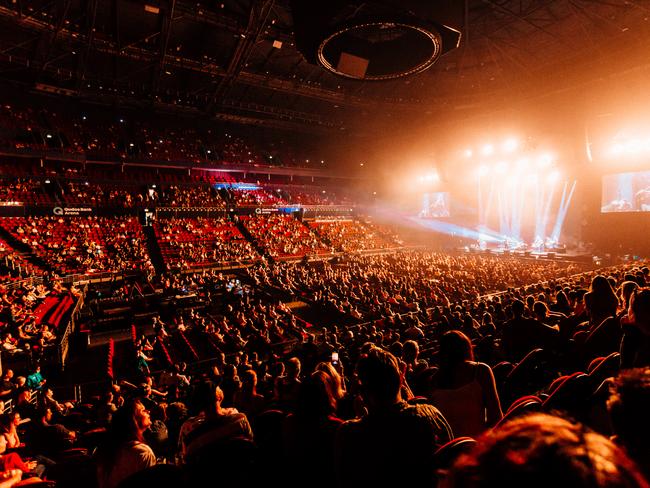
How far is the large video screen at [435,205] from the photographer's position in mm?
39969

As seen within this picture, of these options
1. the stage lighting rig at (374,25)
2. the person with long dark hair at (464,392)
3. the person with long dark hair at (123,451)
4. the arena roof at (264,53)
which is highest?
the arena roof at (264,53)

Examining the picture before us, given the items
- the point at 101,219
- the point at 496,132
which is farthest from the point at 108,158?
the point at 496,132

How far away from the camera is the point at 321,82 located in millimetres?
31734

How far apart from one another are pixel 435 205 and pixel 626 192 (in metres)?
18.6

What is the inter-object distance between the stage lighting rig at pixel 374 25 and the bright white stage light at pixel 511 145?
23.1 m

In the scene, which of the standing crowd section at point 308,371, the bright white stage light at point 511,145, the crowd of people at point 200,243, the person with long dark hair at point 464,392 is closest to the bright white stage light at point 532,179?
the bright white stage light at point 511,145

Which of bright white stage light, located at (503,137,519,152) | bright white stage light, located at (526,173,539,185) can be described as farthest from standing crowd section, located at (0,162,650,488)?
bright white stage light, located at (526,173,539,185)

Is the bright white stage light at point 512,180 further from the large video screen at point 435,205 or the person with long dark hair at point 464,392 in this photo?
the person with long dark hair at point 464,392

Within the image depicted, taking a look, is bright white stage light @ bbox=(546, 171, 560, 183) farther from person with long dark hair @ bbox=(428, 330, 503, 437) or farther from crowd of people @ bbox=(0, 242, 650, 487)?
person with long dark hair @ bbox=(428, 330, 503, 437)

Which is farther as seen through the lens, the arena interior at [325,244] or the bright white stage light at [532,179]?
the bright white stage light at [532,179]

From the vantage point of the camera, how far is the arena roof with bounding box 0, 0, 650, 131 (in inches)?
749

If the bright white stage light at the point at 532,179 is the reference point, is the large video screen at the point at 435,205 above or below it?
below

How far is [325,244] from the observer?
3406 centimetres

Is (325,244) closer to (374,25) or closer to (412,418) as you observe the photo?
(374,25)
